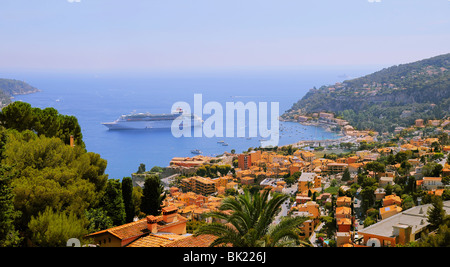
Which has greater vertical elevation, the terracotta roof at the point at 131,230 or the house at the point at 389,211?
the terracotta roof at the point at 131,230

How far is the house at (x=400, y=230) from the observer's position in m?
4.60

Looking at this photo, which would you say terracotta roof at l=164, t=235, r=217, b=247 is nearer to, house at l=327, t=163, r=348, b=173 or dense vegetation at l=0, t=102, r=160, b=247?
dense vegetation at l=0, t=102, r=160, b=247

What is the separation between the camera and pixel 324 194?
10656mm

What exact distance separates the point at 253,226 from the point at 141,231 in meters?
1.39

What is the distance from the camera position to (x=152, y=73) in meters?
79.4

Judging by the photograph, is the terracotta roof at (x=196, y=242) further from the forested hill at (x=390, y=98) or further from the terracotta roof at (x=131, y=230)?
the forested hill at (x=390, y=98)

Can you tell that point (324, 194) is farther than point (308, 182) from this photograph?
No

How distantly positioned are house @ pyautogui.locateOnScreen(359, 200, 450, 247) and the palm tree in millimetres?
1981

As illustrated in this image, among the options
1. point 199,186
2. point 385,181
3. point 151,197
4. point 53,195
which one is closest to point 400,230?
point 151,197

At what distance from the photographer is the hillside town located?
137 inches

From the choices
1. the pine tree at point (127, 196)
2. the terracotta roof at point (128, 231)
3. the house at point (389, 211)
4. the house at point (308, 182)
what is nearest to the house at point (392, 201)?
the house at point (389, 211)

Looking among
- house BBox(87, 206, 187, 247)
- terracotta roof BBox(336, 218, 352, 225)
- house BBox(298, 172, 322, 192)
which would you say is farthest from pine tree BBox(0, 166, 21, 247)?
house BBox(298, 172, 322, 192)

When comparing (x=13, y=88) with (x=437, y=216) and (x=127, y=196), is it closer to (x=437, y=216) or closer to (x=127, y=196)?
(x=127, y=196)
